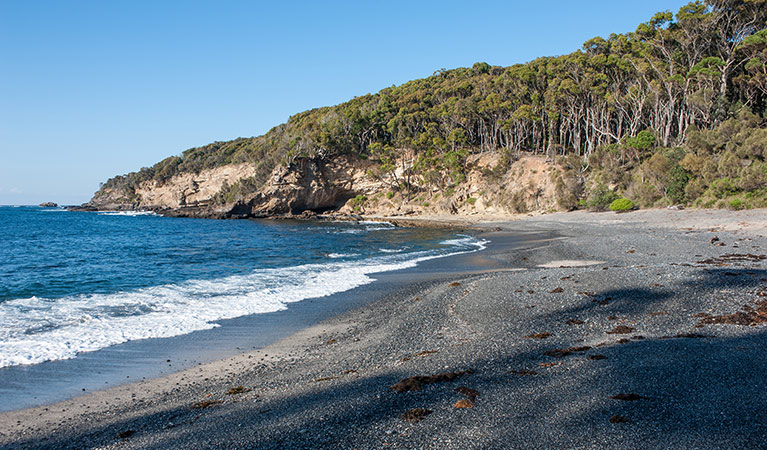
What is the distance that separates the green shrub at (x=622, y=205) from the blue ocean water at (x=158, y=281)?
15.2 m

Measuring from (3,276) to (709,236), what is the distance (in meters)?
34.4

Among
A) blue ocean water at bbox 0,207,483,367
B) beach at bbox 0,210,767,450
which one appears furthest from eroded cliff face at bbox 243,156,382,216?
beach at bbox 0,210,767,450

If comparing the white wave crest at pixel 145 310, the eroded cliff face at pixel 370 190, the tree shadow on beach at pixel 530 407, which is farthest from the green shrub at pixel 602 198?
the tree shadow on beach at pixel 530 407

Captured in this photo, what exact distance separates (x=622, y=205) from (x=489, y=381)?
125 ft

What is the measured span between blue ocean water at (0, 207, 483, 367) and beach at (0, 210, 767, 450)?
3.48 m

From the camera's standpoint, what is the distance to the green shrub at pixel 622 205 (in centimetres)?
3838

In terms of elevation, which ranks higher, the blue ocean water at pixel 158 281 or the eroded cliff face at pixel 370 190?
the eroded cliff face at pixel 370 190

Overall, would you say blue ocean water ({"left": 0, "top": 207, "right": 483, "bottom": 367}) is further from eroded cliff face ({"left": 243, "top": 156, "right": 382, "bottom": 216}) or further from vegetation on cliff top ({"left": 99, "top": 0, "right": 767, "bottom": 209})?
eroded cliff face ({"left": 243, "top": 156, "right": 382, "bottom": 216})

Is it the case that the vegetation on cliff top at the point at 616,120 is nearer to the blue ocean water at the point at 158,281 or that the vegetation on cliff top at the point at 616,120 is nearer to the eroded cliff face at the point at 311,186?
the eroded cliff face at the point at 311,186

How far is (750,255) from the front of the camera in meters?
15.3

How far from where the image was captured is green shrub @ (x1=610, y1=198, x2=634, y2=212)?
38375 mm

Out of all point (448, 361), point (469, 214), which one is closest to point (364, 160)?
point (469, 214)

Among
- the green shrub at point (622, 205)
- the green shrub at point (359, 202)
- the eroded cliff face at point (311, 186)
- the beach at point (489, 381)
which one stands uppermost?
the eroded cliff face at point (311, 186)

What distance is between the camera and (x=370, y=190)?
72.9m
